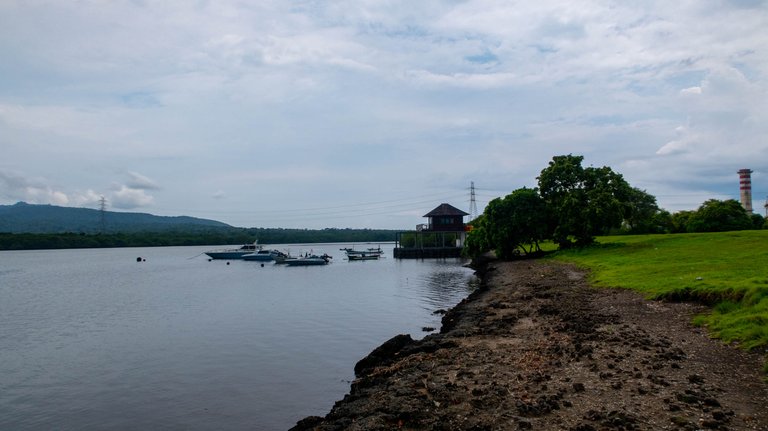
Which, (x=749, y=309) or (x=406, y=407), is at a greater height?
(x=749, y=309)

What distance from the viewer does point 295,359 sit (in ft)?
66.7

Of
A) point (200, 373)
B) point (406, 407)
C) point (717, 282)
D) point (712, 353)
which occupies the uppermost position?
point (717, 282)

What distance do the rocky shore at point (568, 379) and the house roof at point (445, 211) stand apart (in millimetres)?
78487

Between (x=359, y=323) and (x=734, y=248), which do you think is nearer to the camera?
(x=359, y=323)

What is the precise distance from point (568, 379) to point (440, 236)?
88761 millimetres

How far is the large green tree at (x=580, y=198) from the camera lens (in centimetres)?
4694

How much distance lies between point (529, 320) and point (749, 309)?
754 centimetres

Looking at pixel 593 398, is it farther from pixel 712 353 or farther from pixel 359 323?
pixel 359 323

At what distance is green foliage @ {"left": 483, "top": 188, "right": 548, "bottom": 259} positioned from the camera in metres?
52.8

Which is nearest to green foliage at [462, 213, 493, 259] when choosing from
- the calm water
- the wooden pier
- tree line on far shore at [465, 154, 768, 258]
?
tree line on far shore at [465, 154, 768, 258]

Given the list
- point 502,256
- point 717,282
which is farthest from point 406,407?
point 502,256

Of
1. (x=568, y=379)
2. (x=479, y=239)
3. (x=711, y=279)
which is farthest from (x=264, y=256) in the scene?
(x=568, y=379)

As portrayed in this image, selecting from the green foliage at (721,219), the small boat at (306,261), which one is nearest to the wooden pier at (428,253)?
the small boat at (306,261)

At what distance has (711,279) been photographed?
18625 millimetres
